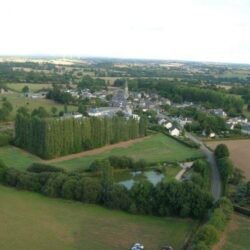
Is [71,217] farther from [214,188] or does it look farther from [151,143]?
[151,143]

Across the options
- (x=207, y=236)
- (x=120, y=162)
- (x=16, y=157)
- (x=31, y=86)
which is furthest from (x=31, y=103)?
Result: (x=207, y=236)

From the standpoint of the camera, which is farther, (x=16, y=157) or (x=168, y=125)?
(x=168, y=125)

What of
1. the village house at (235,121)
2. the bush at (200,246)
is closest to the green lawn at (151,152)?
the village house at (235,121)

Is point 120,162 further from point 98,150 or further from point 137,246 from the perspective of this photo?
point 137,246

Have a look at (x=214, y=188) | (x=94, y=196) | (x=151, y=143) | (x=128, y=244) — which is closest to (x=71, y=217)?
(x=94, y=196)

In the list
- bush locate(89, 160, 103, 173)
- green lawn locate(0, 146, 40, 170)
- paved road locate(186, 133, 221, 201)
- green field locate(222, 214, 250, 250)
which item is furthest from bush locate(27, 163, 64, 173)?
green field locate(222, 214, 250, 250)
